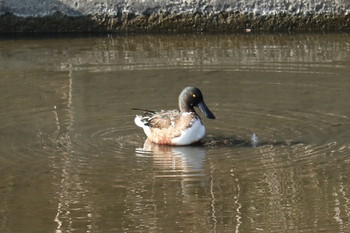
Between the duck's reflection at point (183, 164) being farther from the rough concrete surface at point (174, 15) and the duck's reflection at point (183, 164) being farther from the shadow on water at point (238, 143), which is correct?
the rough concrete surface at point (174, 15)

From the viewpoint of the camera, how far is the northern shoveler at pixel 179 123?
30.0 feet

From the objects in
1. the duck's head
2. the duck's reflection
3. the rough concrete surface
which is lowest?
the duck's reflection

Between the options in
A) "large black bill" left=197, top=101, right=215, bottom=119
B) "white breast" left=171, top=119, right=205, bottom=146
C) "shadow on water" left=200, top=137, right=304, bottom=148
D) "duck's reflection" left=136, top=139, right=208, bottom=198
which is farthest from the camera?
"large black bill" left=197, top=101, right=215, bottom=119

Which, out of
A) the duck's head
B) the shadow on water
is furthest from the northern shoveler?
the shadow on water

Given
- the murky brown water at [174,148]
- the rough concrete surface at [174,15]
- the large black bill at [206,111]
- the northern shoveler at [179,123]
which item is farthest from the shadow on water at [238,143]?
the rough concrete surface at [174,15]

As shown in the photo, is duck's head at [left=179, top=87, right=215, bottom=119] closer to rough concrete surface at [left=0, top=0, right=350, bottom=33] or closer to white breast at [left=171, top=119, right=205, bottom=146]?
white breast at [left=171, top=119, right=205, bottom=146]

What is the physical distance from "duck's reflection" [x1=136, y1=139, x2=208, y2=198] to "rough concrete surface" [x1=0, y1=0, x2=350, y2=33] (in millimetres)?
4675

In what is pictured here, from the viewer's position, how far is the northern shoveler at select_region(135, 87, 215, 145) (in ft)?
30.0

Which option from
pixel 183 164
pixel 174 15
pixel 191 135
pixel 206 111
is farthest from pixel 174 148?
pixel 174 15

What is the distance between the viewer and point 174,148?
30.2 feet

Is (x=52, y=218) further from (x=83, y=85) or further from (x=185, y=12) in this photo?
(x=185, y=12)

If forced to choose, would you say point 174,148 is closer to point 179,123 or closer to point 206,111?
point 179,123

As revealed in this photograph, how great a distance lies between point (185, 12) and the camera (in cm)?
→ 1380

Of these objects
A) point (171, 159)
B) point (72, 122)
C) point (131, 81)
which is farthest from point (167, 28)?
point (171, 159)
